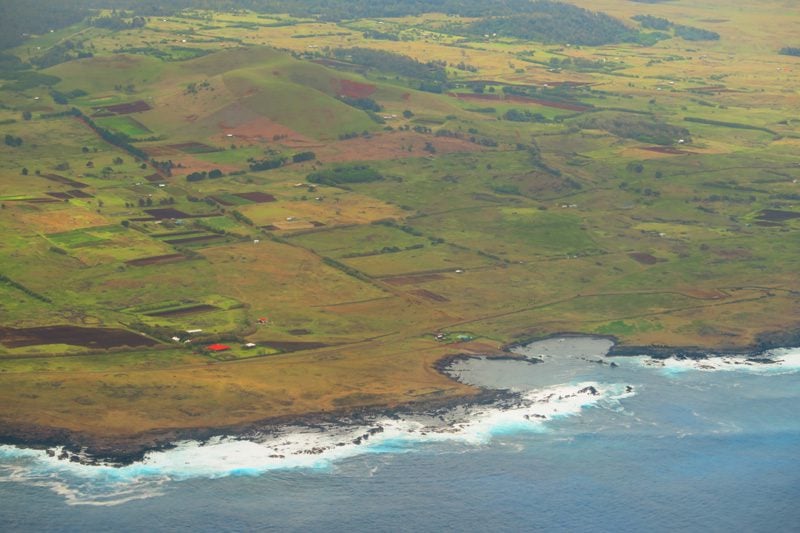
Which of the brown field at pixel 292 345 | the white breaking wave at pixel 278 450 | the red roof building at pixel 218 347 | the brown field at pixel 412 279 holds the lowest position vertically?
the white breaking wave at pixel 278 450

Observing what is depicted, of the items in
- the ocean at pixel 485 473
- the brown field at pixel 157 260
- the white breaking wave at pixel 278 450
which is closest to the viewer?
the ocean at pixel 485 473

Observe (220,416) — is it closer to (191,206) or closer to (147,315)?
(147,315)

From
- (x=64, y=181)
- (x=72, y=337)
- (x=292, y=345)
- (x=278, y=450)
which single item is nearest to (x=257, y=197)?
(x=64, y=181)

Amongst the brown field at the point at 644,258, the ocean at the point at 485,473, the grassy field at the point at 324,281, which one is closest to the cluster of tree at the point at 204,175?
the grassy field at the point at 324,281

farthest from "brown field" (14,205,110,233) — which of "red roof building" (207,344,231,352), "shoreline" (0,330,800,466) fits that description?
"shoreline" (0,330,800,466)

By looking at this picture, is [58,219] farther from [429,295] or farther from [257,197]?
[429,295]

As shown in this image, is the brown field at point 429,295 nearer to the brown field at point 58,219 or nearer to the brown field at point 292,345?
the brown field at point 292,345
